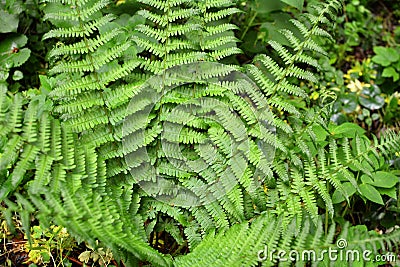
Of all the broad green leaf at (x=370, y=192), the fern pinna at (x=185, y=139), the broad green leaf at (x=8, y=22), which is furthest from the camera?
the broad green leaf at (x=8, y=22)

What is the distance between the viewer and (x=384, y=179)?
7.61ft

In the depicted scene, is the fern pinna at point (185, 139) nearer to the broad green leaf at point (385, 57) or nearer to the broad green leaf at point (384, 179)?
the broad green leaf at point (384, 179)

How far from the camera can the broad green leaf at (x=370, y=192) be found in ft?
Result: 7.28


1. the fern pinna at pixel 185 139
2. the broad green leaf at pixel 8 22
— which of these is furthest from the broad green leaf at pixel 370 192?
the broad green leaf at pixel 8 22

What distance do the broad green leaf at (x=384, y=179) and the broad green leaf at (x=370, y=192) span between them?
0.15 feet

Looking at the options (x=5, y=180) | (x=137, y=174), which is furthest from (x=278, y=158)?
(x=5, y=180)

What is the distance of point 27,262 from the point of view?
2.11 meters

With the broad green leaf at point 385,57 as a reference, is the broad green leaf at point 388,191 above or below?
below

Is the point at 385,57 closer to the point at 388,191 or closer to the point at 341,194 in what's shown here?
the point at 388,191

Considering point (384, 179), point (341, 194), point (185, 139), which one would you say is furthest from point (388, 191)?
point (185, 139)

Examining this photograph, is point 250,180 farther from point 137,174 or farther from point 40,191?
point 40,191

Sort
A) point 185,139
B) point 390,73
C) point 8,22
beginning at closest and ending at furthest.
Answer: point 185,139 → point 8,22 → point 390,73

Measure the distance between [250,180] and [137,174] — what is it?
0.52 m

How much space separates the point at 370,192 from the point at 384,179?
135 millimetres
